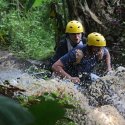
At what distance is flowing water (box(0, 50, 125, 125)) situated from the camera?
453cm

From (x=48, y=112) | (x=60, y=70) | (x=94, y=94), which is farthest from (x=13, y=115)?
(x=94, y=94)

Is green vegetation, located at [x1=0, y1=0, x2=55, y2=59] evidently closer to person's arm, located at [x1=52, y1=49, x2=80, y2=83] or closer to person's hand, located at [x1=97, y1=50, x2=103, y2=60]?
person's hand, located at [x1=97, y1=50, x2=103, y2=60]

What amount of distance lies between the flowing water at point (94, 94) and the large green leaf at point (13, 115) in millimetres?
3503

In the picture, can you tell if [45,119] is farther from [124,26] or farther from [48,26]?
[48,26]

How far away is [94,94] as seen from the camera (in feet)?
19.0

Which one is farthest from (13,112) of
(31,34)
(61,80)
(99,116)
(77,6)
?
(31,34)

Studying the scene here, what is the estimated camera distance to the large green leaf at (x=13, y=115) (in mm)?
514

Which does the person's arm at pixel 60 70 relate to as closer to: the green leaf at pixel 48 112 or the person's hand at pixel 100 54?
the person's hand at pixel 100 54

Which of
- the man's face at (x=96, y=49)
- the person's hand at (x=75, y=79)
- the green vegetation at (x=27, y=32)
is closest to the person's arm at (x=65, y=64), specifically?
the person's hand at (x=75, y=79)

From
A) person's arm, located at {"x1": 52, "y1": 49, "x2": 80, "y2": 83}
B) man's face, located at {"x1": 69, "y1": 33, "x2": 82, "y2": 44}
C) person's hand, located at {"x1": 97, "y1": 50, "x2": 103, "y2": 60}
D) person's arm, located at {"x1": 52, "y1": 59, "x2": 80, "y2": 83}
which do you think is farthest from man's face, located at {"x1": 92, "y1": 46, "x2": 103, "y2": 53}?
person's arm, located at {"x1": 52, "y1": 59, "x2": 80, "y2": 83}

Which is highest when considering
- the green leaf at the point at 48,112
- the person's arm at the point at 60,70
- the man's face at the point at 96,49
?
the green leaf at the point at 48,112

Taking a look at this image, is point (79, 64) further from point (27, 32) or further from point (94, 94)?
point (27, 32)

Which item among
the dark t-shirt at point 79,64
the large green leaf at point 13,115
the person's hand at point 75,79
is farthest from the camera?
the dark t-shirt at point 79,64

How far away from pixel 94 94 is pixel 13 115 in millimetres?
5326
